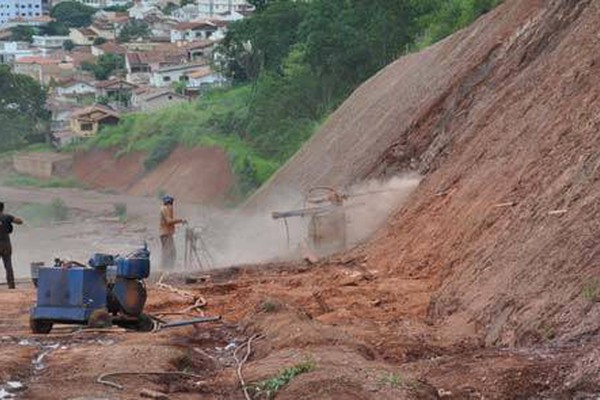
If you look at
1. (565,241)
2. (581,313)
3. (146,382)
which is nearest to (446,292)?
(565,241)

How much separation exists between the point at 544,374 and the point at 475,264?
5117mm

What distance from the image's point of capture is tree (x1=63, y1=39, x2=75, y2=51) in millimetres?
133850

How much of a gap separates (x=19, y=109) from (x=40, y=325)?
202ft

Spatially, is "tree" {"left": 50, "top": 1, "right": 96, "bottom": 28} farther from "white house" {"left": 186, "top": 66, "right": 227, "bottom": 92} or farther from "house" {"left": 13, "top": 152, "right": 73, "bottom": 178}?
"house" {"left": 13, "top": 152, "right": 73, "bottom": 178}

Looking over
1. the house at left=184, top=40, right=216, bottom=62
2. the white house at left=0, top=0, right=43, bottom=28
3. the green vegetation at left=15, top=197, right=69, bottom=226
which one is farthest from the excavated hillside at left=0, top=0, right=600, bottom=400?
the white house at left=0, top=0, right=43, bottom=28

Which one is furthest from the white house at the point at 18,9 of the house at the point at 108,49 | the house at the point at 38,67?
the house at the point at 38,67

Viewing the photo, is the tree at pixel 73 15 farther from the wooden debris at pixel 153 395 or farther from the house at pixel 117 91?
the wooden debris at pixel 153 395

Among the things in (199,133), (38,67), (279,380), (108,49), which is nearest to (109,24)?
(108,49)

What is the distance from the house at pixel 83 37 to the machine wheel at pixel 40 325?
124 meters

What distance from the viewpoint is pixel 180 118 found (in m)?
65.6

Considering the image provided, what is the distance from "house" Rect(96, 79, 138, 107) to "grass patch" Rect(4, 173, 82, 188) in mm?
24283

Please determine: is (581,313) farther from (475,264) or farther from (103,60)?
(103,60)

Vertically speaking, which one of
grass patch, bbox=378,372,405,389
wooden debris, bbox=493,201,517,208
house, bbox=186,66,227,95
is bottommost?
house, bbox=186,66,227,95

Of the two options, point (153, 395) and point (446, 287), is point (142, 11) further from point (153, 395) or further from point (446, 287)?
point (153, 395)
